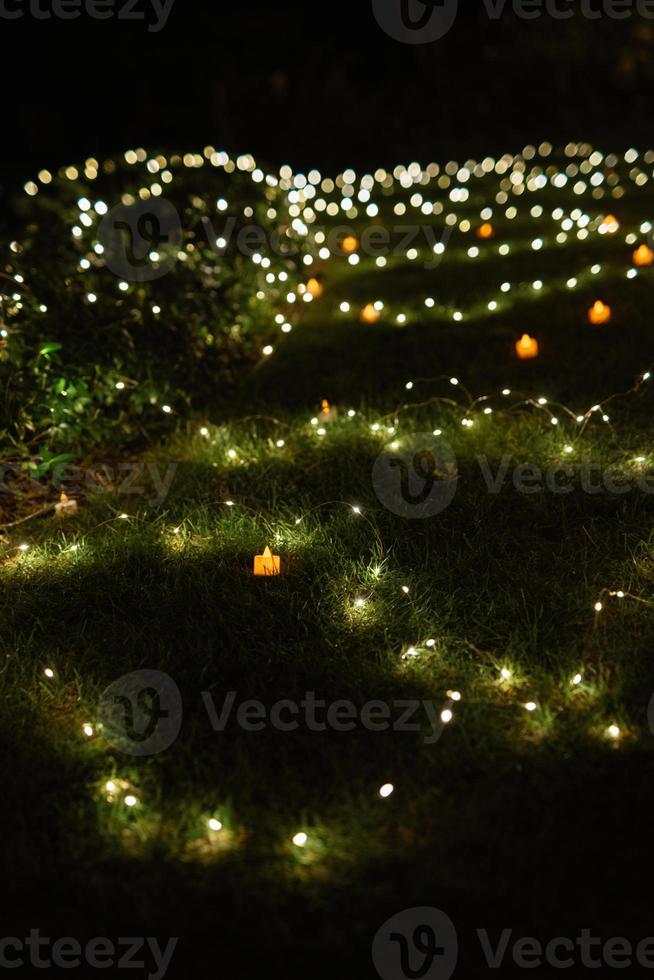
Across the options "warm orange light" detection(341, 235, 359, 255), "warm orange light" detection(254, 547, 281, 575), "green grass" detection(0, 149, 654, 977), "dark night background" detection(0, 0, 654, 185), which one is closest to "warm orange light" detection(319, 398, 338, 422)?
"green grass" detection(0, 149, 654, 977)

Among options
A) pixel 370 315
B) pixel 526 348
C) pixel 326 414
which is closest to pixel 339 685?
pixel 326 414

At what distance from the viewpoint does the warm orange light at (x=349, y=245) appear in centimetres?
→ 805

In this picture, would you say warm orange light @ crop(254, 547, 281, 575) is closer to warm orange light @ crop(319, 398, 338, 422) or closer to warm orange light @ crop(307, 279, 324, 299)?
warm orange light @ crop(319, 398, 338, 422)

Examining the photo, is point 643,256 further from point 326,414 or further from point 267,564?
point 267,564

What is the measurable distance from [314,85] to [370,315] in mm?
10585

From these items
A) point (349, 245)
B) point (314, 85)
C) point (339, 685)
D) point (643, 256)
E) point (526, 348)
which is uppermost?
point (314, 85)

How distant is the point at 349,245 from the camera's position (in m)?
8.12

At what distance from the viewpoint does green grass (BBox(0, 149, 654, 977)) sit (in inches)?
91.4

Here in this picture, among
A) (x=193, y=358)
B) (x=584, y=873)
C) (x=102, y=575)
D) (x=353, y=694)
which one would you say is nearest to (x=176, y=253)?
(x=193, y=358)

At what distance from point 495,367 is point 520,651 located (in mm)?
2429

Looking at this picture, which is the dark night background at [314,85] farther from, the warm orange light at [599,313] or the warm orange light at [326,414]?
the warm orange light at [326,414]

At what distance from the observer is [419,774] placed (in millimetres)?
2627

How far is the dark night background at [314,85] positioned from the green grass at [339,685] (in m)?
9.65

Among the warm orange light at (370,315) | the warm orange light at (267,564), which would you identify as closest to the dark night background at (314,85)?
the warm orange light at (370,315)
